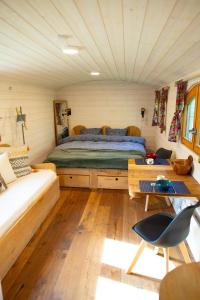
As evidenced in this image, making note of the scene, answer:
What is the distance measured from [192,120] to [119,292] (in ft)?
6.49

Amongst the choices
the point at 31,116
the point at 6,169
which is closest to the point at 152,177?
the point at 6,169

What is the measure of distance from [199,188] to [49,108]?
3992 millimetres

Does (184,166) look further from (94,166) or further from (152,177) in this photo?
(94,166)

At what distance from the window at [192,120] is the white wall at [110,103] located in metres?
2.61

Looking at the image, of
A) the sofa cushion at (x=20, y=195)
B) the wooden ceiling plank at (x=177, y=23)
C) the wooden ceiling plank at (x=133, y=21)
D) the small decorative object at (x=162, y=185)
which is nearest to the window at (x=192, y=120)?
the small decorative object at (x=162, y=185)

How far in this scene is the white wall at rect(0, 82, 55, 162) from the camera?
3.14 metres

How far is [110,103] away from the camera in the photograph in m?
5.36

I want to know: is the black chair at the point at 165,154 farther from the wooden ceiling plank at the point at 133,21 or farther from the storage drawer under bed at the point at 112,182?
the wooden ceiling plank at the point at 133,21

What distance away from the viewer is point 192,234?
209cm

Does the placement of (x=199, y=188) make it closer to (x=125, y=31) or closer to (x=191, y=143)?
(x=191, y=143)

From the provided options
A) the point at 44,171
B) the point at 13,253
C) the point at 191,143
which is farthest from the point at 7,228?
the point at 191,143

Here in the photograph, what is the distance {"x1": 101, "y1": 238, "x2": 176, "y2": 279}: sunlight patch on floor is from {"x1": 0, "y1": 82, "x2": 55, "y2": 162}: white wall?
2175 mm

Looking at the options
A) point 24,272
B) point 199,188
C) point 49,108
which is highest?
point 49,108

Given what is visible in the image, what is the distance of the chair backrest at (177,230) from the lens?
4.80 ft
